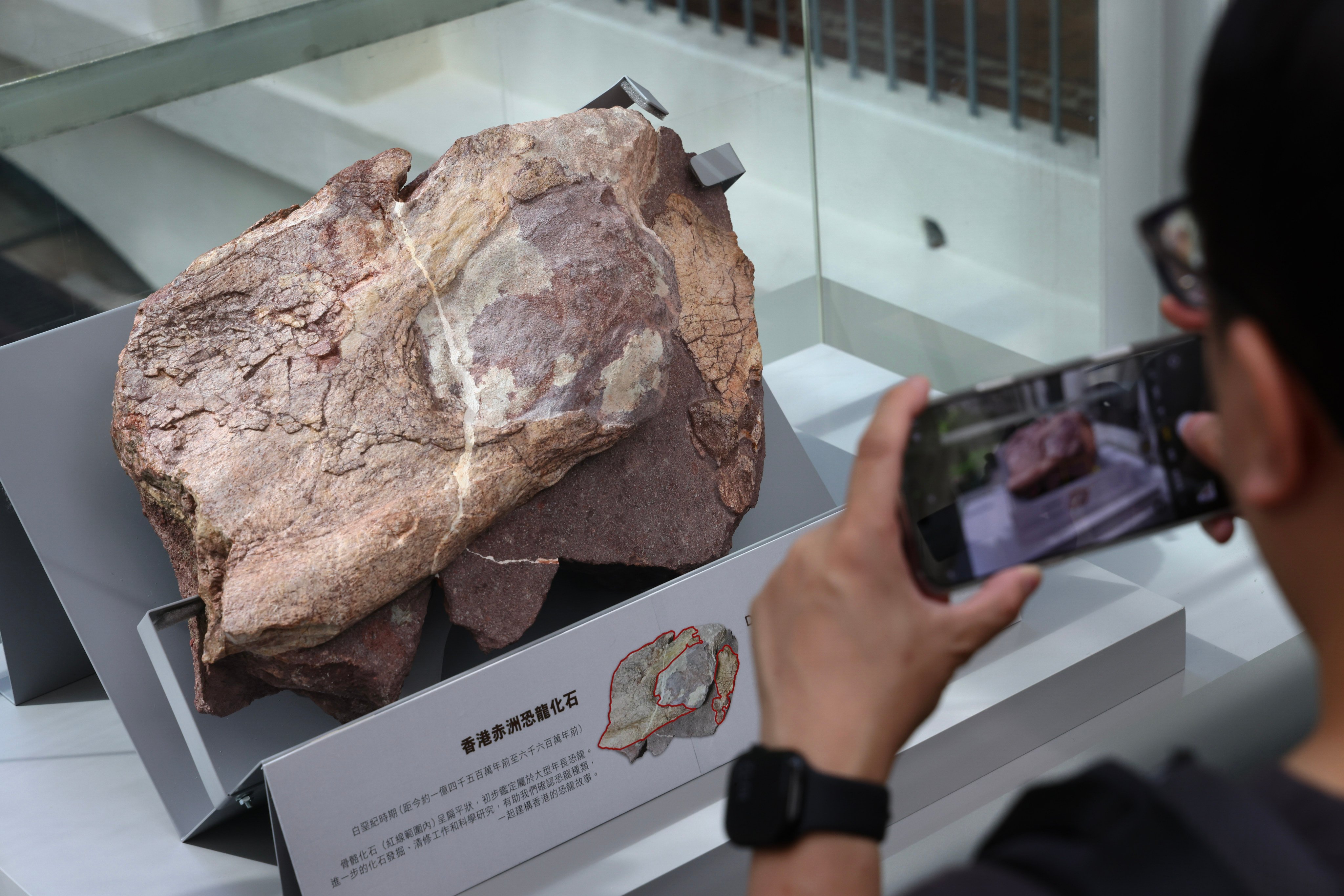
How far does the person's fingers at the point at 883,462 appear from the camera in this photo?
27.1 inches

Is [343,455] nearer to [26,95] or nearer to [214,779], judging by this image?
[214,779]

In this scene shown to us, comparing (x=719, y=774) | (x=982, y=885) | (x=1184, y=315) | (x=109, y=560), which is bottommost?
(x=719, y=774)

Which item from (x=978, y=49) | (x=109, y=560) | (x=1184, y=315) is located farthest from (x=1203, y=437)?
(x=978, y=49)

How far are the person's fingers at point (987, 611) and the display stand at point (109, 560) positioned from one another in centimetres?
135

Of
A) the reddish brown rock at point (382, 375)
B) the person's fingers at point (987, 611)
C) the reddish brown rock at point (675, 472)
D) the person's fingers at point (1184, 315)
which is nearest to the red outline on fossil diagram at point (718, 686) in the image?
the reddish brown rock at point (675, 472)

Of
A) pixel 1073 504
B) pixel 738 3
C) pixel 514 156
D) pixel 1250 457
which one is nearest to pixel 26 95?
pixel 514 156

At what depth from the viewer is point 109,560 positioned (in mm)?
1852

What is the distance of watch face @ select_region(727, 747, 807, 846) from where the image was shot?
629mm

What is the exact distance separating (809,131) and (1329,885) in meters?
3.09

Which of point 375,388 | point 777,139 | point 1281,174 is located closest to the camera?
point 1281,174

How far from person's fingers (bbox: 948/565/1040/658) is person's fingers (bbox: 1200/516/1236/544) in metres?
0.22

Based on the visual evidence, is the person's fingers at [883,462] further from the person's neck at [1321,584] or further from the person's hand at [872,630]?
the person's neck at [1321,584]

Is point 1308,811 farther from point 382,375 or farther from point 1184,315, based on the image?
point 382,375

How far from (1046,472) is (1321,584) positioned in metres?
0.32
